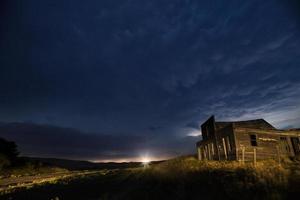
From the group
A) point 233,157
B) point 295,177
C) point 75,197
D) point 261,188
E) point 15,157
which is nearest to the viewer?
point 261,188

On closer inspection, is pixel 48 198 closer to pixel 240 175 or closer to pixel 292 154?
pixel 240 175

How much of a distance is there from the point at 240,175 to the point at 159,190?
5.03 meters

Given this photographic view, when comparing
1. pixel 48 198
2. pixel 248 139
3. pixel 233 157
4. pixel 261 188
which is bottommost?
pixel 48 198

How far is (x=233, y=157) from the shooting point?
22328 millimetres

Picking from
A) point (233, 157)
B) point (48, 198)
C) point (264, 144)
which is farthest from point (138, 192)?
point (264, 144)

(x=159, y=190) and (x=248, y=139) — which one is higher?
(x=248, y=139)

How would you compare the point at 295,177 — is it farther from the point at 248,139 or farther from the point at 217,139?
the point at 217,139

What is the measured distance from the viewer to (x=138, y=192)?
13625mm

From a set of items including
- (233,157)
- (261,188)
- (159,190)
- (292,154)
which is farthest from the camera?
(292,154)

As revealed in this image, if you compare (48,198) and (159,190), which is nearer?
(159,190)

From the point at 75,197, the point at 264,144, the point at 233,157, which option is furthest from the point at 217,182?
the point at 264,144

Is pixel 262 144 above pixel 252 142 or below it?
below

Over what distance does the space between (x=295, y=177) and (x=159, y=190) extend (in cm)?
751

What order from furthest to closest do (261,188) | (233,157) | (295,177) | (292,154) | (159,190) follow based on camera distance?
(292,154) < (233,157) < (159,190) < (295,177) < (261,188)
